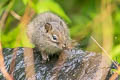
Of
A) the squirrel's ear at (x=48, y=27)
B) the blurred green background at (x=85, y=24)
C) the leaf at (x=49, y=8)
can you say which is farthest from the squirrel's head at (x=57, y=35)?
the leaf at (x=49, y=8)

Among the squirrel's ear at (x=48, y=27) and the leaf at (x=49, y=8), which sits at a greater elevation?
the leaf at (x=49, y=8)

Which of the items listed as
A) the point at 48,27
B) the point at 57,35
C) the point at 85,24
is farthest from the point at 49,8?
the point at 57,35

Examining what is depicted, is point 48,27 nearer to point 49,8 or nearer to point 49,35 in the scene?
point 49,35

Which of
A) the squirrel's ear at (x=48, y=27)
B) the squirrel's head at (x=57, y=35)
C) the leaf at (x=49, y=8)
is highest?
the leaf at (x=49, y=8)

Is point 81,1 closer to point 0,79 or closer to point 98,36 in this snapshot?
point 98,36

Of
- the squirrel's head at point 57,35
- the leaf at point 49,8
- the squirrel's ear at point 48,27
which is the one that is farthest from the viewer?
the leaf at point 49,8

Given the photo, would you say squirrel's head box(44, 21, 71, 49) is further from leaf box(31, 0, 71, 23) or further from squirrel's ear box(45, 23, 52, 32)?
leaf box(31, 0, 71, 23)

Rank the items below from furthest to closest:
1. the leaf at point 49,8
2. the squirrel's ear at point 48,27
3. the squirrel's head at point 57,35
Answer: the leaf at point 49,8, the squirrel's ear at point 48,27, the squirrel's head at point 57,35

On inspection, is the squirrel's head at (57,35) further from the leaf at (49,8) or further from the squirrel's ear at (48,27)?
the leaf at (49,8)
